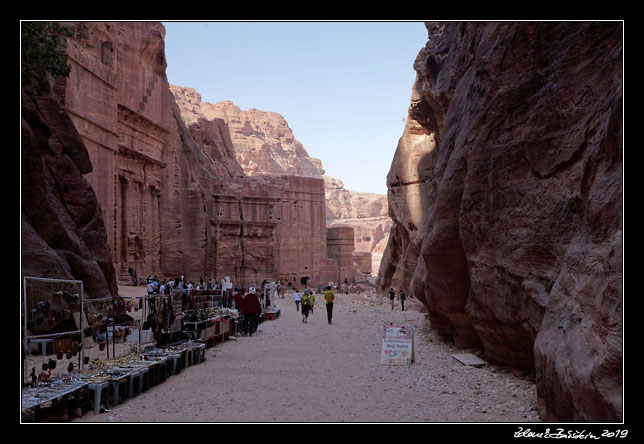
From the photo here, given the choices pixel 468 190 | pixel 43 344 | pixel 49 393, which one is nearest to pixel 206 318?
pixel 43 344

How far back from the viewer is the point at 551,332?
7137mm

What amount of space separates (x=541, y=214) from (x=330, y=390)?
4535 millimetres

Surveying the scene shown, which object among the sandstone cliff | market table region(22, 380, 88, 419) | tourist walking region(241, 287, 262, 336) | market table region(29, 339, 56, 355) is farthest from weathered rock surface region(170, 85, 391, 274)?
market table region(22, 380, 88, 419)

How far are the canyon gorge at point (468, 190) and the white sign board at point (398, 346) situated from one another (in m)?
1.43

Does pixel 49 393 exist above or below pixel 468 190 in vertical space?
below

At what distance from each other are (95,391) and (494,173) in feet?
25.4

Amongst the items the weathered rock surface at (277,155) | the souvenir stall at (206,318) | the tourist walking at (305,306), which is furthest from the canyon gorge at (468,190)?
the weathered rock surface at (277,155)

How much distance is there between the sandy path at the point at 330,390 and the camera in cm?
766

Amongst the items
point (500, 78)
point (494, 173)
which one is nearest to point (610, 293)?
point (494, 173)

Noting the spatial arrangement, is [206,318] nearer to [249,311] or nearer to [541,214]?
[249,311]

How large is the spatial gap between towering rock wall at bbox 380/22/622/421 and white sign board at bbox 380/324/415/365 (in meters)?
1.46

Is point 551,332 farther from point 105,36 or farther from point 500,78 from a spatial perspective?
point 105,36

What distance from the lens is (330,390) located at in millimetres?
9594

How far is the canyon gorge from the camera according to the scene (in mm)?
6398
